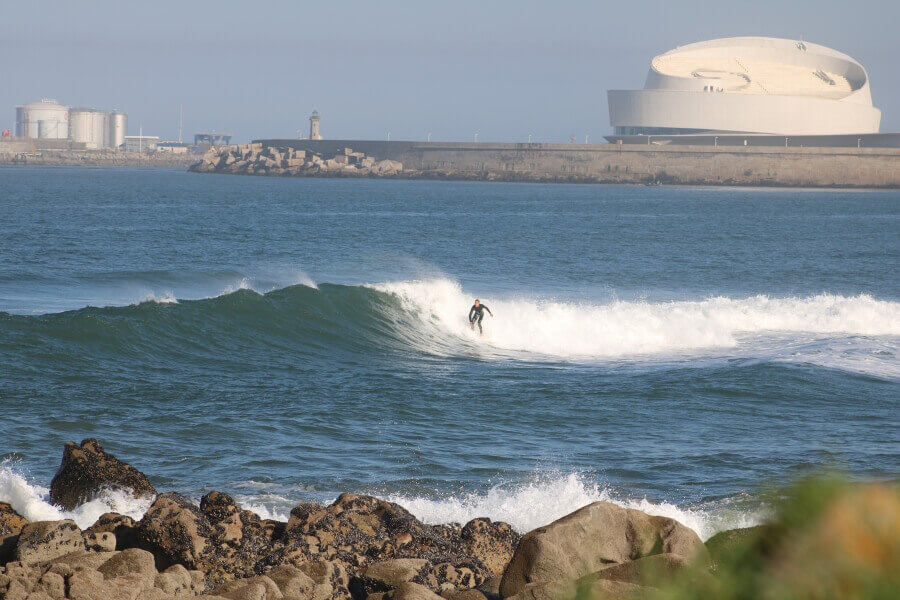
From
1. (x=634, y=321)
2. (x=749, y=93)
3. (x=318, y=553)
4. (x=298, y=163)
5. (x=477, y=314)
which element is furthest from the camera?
(x=298, y=163)

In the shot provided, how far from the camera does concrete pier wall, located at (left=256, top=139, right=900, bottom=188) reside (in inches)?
4220

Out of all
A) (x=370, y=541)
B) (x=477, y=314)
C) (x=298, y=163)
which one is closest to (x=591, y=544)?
(x=370, y=541)

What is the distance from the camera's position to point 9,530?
7203mm

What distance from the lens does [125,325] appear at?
58.7 feet

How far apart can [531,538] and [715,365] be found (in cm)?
1259

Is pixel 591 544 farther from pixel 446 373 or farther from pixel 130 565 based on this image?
pixel 446 373

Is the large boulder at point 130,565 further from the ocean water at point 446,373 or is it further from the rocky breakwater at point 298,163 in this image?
the rocky breakwater at point 298,163

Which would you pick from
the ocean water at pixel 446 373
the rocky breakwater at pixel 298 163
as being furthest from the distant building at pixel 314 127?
the ocean water at pixel 446 373

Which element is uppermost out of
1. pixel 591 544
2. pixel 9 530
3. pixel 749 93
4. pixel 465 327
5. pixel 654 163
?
pixel 749 93

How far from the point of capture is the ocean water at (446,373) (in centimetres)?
990

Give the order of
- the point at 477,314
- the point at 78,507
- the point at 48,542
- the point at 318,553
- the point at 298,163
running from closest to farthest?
the point at 48,542
the point at 318,553
the point at 78,507
the point at 477,314
the point at 298,163

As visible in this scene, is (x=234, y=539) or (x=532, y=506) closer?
(x=234, y=539)

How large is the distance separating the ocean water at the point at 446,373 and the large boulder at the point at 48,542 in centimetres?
154

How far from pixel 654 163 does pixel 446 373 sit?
99.3 metres
